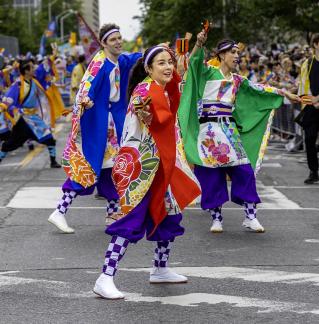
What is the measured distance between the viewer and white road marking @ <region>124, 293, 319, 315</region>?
5.86 meters

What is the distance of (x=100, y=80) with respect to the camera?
29.2 ft

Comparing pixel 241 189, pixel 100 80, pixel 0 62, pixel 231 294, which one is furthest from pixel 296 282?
pixel 0 62

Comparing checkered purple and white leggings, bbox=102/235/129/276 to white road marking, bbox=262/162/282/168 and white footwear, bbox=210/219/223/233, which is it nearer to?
white footwear, bbox=210/219/223/233

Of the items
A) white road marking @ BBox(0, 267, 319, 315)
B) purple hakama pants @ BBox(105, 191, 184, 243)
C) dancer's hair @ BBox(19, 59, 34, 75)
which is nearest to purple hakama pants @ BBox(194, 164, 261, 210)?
white road marking @ BBox(0, 267, 319, 315)

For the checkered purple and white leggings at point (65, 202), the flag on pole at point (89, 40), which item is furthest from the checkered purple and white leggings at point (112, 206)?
the flag on pole at point (89, 40)

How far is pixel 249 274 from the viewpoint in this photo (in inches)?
274

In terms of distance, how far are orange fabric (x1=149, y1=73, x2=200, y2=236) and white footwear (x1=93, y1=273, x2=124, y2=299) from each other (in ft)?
1.49

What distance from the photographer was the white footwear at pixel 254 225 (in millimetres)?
9000

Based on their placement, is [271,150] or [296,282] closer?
[296,282]

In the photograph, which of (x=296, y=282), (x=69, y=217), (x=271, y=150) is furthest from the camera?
(x=271, y=150)

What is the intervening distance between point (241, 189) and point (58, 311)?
3.47 m

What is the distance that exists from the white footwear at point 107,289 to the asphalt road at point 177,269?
0.06 metres

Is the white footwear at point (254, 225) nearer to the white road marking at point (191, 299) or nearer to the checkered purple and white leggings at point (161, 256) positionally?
the white road marking at point (191, 299)

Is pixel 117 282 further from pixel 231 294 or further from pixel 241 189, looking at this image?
pixel 241 189
